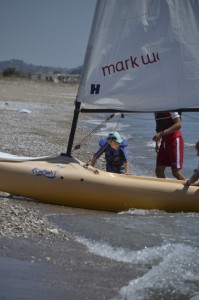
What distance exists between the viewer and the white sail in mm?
9180

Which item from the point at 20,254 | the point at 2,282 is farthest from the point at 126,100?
the point at 2,282

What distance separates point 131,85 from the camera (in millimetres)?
9250

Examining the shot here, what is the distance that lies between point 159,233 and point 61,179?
1.78 meters

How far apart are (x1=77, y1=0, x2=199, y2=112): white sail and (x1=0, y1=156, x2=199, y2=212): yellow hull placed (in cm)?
99

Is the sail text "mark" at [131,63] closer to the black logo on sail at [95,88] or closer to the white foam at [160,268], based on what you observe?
the black logo on sail at [95,88]

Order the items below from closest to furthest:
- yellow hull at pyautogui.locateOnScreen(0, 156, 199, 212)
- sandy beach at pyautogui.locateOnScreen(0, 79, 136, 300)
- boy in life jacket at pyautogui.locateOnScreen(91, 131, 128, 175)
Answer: sandy beach at pyautogui.locateOnScreen(0, 79, 136, 300) < yellow hull at pyautogui.locateOnScreen(0, 156, 199, 212) < boy in life jacket at pyautogui.locateOnScreen(91, 131, 128, 175)

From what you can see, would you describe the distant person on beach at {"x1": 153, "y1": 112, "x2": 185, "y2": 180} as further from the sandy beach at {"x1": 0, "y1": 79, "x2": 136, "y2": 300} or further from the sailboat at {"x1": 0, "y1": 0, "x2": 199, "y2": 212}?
the sandy beach at {"x1": 0, "y1": 79, "x2": 136, "y2": 300}

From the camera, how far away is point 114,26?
923cm


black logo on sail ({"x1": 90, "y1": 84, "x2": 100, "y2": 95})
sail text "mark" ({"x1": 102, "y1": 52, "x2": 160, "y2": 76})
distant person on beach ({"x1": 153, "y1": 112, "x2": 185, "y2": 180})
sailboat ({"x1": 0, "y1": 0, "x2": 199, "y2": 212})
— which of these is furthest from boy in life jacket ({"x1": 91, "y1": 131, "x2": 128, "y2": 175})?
sail text "mark" ({"x1": 102, "y1": 52, "x2": 160, "y2": 76})

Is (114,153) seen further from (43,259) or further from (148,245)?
(43,259)

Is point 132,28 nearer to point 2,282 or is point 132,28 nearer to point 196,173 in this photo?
point 196,173

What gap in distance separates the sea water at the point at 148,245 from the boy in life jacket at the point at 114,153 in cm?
117

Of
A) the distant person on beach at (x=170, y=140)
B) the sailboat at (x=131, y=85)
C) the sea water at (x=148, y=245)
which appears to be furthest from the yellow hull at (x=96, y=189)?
the distant person on beach at (x=170, y=140)

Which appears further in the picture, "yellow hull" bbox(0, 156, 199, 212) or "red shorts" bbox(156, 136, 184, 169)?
"red shorts" bbox(156, 136, 184, 169)
